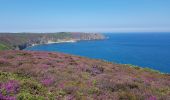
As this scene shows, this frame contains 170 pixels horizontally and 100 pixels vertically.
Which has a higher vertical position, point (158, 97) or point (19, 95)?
point (19, 95)

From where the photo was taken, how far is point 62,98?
11344mm

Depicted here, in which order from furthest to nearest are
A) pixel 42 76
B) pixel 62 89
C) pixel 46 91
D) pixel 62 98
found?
pixel 42 76
pixel 62 89
pixel 46 91
pixel 62 98

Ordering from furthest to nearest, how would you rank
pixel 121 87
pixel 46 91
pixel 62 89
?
pixel 121 87 < pixel 62 89 < pixel 46 91

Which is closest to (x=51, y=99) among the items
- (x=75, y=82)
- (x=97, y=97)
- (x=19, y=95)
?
(x=19, y=95)

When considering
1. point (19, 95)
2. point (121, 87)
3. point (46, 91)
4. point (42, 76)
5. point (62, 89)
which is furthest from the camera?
point (42, 76)

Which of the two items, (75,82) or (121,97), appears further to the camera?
(75,82)

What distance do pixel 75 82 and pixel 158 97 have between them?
532 cm

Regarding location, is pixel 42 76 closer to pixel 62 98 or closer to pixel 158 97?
pixel 62 98

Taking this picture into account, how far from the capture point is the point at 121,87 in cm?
1500

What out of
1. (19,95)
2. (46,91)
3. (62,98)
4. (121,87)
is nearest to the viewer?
(19,95)

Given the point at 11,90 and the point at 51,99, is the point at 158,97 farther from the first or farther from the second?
the point at 11,90

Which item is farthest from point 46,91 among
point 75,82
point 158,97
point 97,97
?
point 158,97

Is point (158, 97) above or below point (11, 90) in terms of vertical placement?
below

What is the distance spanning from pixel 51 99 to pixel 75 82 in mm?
4896
